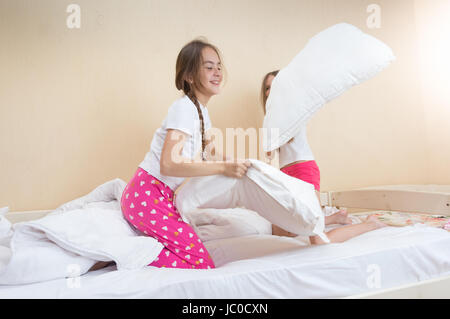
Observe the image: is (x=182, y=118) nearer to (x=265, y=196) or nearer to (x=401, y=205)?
(x=265, y=196)

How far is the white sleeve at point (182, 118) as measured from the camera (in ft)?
3.84

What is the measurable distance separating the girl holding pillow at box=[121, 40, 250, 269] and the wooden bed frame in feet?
1.57

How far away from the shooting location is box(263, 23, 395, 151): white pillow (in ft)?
4.20

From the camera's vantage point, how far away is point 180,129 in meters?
1.17

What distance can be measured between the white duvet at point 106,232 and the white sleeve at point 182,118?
0.16 metres

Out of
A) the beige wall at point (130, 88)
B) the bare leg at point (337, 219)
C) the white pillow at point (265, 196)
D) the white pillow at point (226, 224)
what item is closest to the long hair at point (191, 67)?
the white pillow at point (265, 196)

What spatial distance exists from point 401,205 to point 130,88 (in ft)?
4.87

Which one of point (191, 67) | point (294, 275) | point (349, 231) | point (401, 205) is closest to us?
point (294, 275)

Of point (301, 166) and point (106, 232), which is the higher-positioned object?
point (301, 166)

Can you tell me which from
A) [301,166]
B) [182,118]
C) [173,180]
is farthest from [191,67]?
[301,166]

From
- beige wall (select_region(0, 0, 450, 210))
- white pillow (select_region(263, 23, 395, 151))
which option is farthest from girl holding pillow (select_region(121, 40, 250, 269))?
beige wall (select_region(0, 0, 450, 210))

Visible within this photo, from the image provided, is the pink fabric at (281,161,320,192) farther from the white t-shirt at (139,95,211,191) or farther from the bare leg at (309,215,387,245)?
the white t-shirt at (139,95,211,191)

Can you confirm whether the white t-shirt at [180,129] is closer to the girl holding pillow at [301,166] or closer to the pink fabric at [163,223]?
the pink fabric at [163,223]
